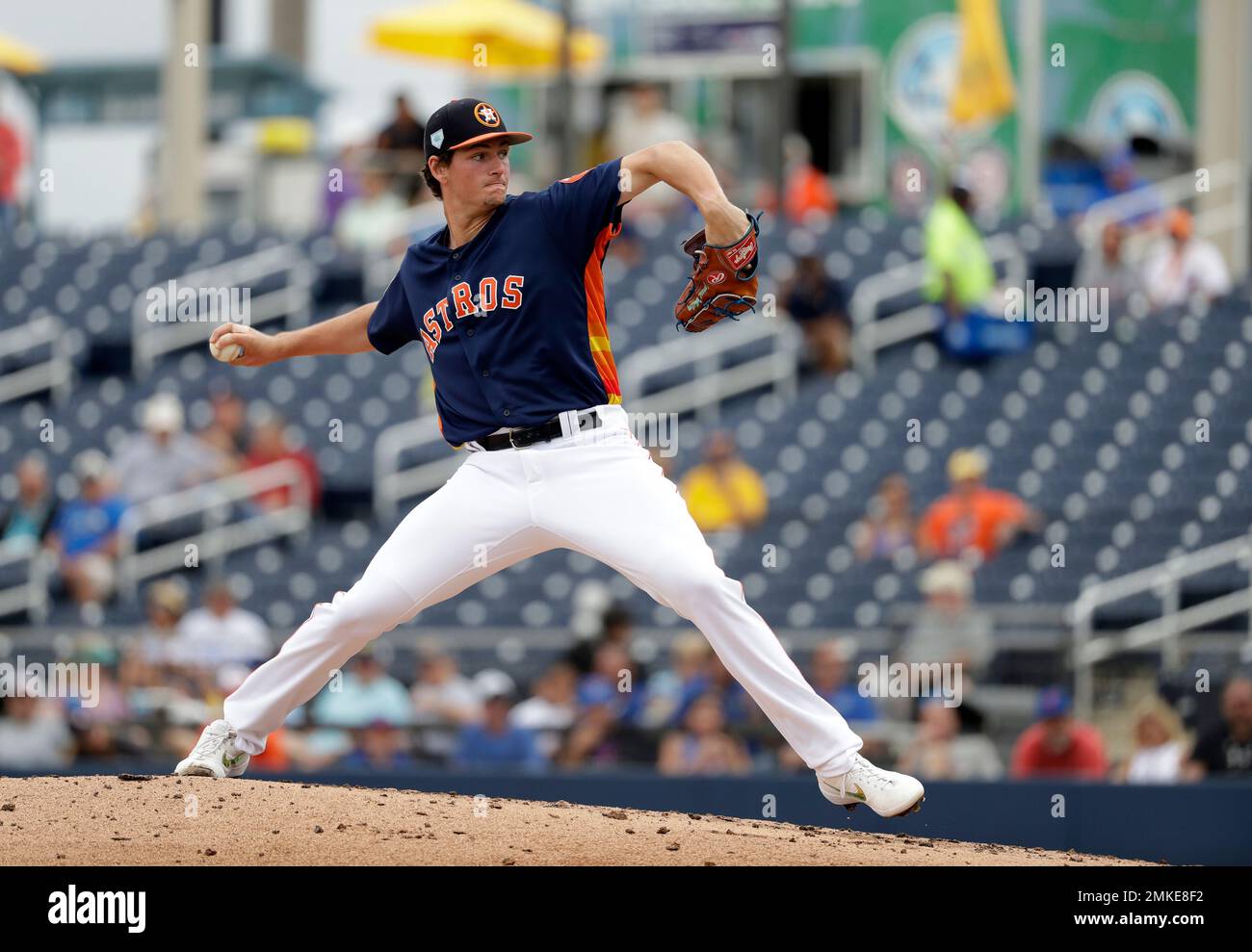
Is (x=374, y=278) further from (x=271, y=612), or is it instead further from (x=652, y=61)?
(x=652, y=61)

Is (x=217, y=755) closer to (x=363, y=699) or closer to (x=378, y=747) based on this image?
(x=378, y=747)

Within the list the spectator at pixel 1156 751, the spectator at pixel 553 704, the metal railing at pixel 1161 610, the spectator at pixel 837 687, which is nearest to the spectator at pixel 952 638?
the spectator at pixel 837 687

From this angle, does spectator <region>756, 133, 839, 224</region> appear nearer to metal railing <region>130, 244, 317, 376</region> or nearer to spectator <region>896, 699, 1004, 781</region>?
metal railing <region>130, 244, 317, 376</region>

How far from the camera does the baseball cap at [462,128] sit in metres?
5.37

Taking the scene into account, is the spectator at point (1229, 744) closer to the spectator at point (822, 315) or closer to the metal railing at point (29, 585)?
the spectator at point (822, 315)

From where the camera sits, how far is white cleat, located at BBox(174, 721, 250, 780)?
19.0ft

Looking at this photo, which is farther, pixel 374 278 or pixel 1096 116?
pixel 1096 116

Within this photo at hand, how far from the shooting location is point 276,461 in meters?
12.9

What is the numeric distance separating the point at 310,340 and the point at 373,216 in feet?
32.3

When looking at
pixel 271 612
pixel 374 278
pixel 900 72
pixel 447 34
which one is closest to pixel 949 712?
pixel 271 612

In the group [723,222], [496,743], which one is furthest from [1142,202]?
[723,222]

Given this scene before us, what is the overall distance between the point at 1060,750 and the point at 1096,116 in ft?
38.3

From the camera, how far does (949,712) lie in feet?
30.2

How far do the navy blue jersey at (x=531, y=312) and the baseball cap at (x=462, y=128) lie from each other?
0.21 metres
